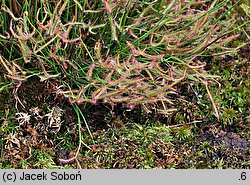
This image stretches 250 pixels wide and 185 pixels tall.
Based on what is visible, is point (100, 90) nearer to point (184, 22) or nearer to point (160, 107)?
point (160, 107)

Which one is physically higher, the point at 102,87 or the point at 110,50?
the point at 110,50

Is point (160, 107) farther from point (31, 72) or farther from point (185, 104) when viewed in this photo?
point (31, 72)

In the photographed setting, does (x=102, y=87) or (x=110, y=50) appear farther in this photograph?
(x=110, y=50)

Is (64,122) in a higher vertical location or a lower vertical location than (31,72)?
lower

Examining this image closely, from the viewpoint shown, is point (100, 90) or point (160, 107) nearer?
point (100, 90)
